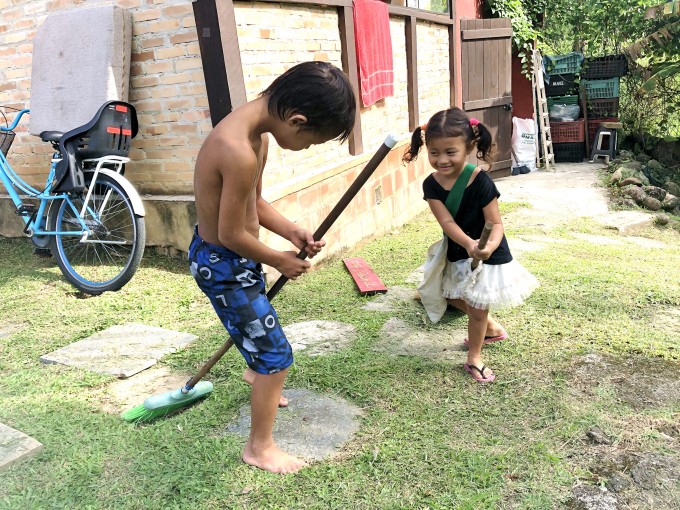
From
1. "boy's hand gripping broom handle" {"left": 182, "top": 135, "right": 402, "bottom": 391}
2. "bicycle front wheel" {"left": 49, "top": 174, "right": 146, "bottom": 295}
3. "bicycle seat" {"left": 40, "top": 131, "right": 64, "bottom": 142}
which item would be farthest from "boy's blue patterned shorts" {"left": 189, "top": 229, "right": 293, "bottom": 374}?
"bicycle seat" {"left": 40, "top": 131, "right": 64, "bottom": 142}

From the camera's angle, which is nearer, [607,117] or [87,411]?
[87,411]

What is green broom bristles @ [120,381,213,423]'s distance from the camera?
244 centimetres

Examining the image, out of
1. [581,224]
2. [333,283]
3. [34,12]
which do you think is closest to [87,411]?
[333,283]

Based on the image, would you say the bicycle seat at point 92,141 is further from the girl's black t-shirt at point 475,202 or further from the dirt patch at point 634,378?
the dirt patch at point 634,378

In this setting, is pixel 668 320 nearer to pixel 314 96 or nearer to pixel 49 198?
pixel 314 96

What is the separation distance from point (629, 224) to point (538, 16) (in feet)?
21.2

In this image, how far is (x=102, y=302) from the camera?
3.80 m

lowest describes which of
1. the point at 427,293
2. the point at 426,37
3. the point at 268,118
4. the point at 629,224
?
the point at 629,224

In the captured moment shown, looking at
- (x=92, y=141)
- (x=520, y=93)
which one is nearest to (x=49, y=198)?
(x=92, y=141)

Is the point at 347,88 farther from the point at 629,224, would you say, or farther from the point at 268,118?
the point at 629,224

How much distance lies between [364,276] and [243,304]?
2.41 meters

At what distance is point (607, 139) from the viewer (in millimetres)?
10594

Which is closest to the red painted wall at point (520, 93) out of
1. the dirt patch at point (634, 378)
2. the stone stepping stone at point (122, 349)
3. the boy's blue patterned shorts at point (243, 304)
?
the dirt patch at point (634, 378)

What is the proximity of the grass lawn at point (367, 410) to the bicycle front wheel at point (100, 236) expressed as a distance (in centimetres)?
17
